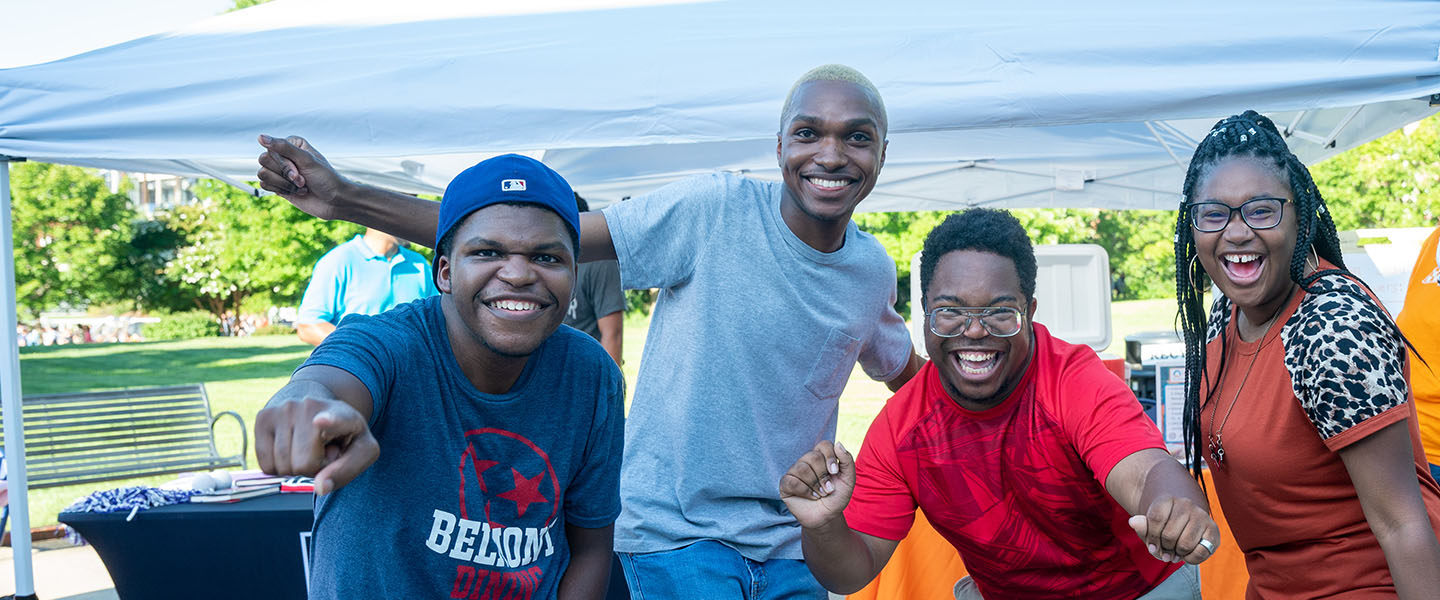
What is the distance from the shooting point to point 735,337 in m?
2.52

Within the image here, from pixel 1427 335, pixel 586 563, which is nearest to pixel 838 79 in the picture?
pixel 586 563

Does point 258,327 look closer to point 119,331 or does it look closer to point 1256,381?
point 119,331

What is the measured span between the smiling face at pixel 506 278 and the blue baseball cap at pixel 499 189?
0.07ft

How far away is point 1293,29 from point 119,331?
4015 centimetres

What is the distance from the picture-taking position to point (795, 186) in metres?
2.55

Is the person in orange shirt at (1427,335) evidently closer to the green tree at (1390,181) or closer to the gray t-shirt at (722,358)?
the gray t-shirt at (722,358)

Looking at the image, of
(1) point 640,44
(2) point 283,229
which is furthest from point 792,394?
(2) point 283,229

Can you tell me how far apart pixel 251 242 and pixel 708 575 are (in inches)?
999

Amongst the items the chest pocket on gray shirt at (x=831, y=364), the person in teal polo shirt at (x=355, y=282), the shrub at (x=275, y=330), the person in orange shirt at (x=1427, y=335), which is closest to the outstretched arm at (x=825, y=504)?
the chest pocket on gray shirt at (x=831, y=364)

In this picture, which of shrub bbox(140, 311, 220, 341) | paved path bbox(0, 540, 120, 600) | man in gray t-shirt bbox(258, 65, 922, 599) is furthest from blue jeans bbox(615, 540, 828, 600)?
shrub bbox(140, 311, 220, 341)

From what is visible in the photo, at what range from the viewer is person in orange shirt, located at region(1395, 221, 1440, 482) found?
11.9ft

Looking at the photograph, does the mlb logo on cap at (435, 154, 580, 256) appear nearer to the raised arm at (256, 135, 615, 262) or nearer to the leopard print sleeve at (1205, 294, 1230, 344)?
the raised arm at (256, 135, 615, 262)

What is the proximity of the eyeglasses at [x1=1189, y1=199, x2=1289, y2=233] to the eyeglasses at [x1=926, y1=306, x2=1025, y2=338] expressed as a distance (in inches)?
16.7

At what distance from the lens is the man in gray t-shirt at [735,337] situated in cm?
251
